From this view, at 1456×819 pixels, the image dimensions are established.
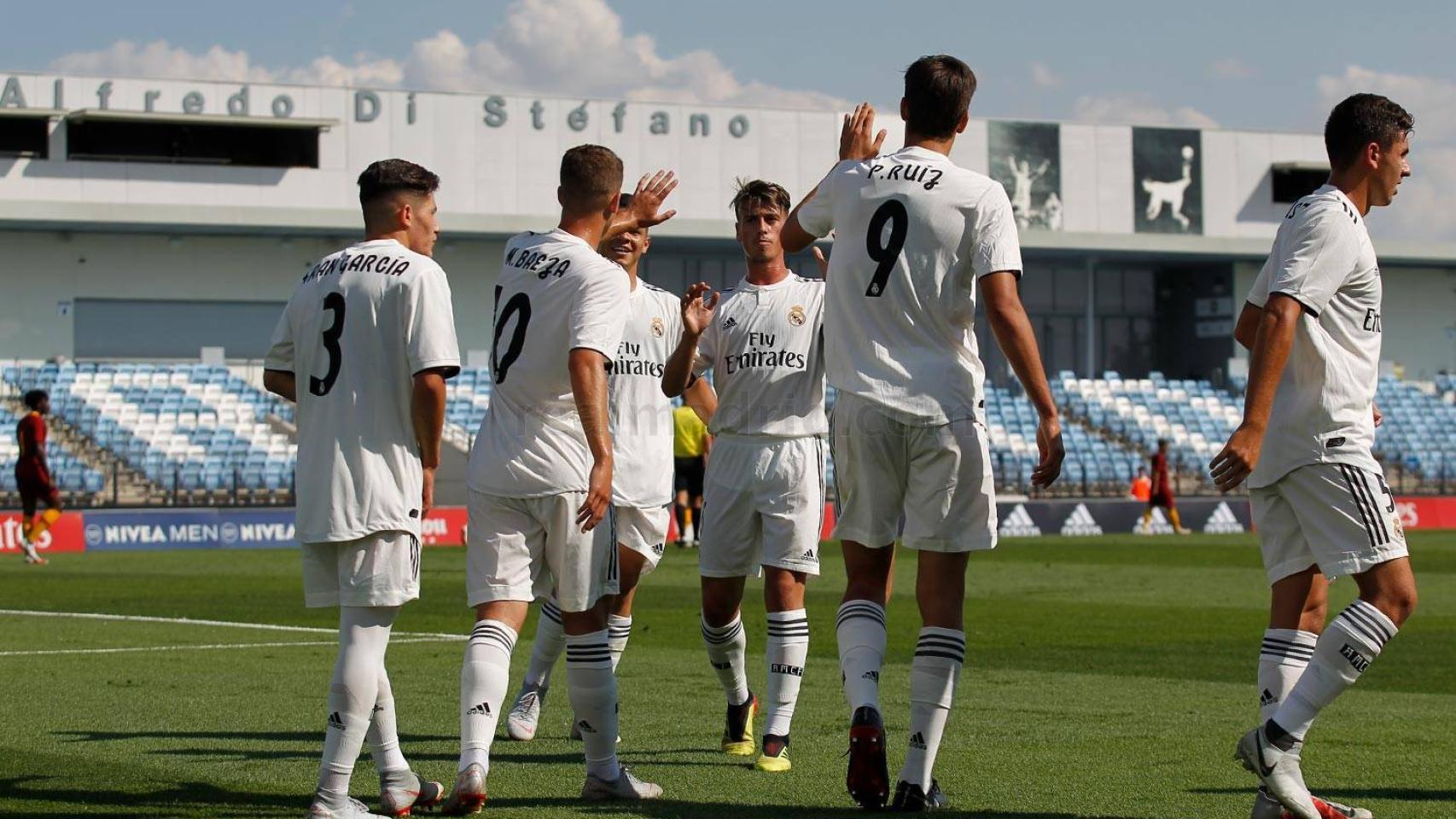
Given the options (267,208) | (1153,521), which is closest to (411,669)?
(1153,521)

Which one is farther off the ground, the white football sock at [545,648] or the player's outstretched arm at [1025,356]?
the player's outstretched arm at [1025,356]

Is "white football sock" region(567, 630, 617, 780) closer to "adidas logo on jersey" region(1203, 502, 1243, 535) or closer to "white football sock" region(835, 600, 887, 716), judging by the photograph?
"white football sock" region(835, 600, 887, 716)

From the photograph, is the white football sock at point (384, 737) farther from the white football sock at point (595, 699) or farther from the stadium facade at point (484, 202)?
the stadium facade at point (484, 202)

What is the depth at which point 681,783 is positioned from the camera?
267 inches

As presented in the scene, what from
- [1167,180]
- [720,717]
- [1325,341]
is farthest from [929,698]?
[1167,180]

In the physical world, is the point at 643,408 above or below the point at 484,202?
below

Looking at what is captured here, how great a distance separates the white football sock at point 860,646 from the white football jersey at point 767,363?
1.76 meters

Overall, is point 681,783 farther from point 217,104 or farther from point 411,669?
point 217,104

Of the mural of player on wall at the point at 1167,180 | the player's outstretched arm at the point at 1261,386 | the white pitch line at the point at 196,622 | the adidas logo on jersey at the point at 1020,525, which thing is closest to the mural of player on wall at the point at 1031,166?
the mural of player on wall at the point at 1167,180

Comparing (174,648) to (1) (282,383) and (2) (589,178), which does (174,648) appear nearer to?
(1) (282,383)

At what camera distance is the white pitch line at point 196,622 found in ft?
43.4

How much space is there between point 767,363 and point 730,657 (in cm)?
123

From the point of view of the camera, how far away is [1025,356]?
5828 mm

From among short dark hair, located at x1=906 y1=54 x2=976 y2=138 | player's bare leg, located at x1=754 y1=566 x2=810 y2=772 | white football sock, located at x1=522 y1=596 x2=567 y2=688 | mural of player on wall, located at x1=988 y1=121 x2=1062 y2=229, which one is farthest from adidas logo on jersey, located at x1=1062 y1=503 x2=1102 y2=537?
short dark hair, located at x1=906 y1=54 x2=976 y2=138
